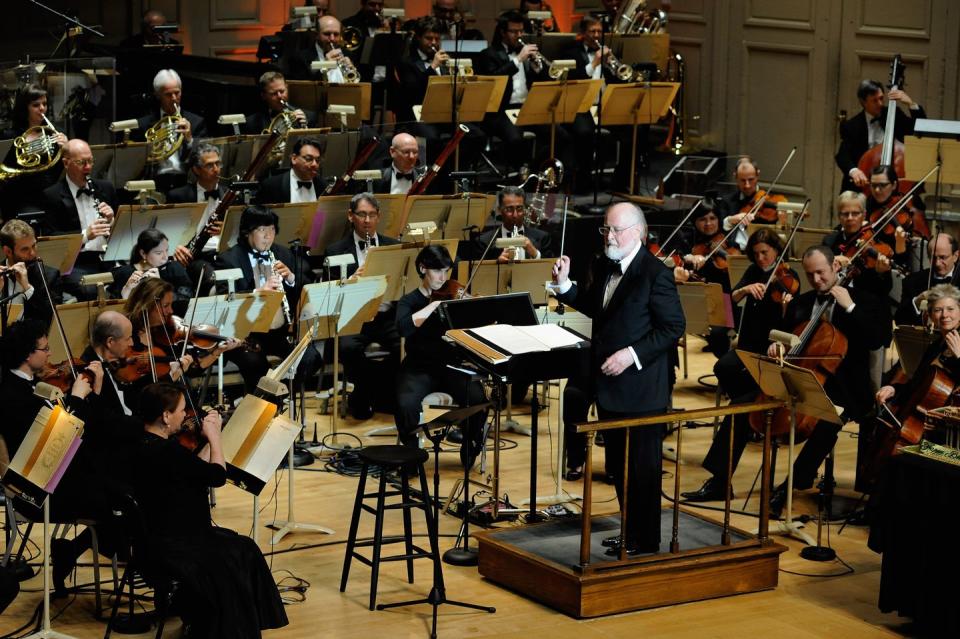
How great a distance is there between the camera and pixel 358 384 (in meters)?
8.02

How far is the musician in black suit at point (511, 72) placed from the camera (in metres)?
10.9

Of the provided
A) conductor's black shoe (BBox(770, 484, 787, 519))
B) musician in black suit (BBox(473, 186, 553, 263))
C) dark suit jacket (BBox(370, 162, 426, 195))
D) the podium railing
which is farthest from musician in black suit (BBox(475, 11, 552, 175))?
the podium railing

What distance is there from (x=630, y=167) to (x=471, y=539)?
5.56 meters

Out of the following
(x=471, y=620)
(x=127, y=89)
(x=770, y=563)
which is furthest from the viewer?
(x=127, y=89)

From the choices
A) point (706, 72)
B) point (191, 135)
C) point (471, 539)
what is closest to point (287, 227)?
point (191, 135)

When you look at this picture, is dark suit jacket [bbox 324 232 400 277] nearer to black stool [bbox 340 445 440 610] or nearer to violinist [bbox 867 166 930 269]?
black stool [bbox 340 445 440 610]

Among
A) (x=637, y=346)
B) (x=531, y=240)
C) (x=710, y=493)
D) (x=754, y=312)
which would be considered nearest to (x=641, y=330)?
(x=637, y=346)

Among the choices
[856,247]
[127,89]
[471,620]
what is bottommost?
[471,620]

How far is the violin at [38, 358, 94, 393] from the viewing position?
18.8 ft

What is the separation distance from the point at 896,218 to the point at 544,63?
3.49m

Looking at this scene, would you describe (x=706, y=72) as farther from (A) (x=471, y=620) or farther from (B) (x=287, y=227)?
(A) (x=471, y=620)

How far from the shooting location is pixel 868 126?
31.8ft

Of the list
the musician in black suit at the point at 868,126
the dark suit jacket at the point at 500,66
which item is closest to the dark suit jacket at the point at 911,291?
the musician in black suit at the point at 868,126

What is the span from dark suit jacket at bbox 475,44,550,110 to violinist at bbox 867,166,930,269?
10.4 ft
